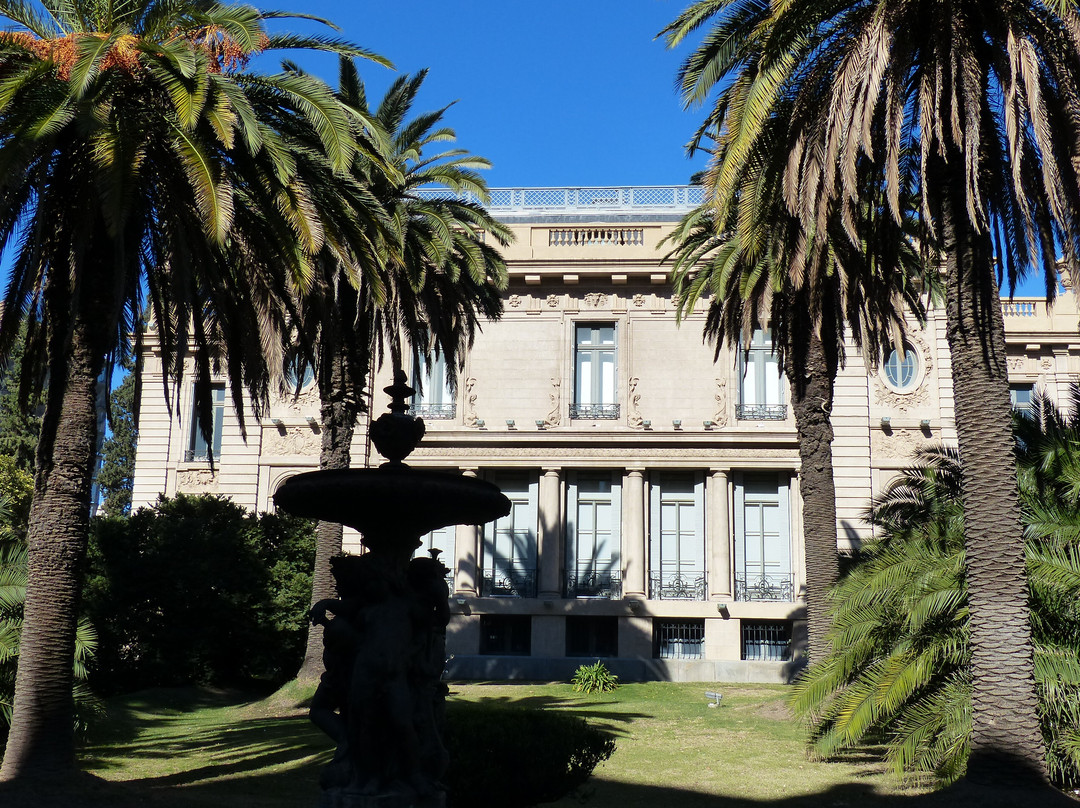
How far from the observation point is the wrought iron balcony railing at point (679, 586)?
3247 centimetres

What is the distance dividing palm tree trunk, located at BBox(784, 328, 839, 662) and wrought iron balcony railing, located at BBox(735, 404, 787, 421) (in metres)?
11.2

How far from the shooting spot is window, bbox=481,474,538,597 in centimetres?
3322

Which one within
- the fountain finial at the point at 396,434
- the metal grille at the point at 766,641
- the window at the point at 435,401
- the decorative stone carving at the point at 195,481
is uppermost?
the window at the point at 435,401

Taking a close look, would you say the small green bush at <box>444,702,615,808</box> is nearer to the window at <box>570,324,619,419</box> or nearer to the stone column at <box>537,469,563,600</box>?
the stone column at <box>537,469,563,600</box>

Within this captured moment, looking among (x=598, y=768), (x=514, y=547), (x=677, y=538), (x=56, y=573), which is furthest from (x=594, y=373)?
(x=56, y=573)

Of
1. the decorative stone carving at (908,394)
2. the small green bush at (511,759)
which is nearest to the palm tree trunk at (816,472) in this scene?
the small green bush at (511,759)

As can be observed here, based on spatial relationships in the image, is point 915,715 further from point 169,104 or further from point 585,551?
point 585,551

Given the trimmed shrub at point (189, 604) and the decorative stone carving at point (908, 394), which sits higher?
the decorative stone carving at point (908, 394)

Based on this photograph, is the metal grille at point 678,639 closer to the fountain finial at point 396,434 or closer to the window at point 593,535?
the window at point 593,535

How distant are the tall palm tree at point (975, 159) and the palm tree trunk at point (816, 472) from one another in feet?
26.1

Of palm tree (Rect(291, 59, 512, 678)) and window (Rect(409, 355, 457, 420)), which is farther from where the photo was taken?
window (Rect(409, 355, 457, 420))

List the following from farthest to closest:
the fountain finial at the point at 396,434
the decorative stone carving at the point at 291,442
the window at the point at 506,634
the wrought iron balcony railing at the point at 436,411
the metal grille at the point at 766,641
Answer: the decorative stone carving at the point at 291,442
the wrought iron balcony railing at the point at 436,411
the window at the point at 506,634
the metal grille at the point at 766,641
the fountain finial at the point at 396,434

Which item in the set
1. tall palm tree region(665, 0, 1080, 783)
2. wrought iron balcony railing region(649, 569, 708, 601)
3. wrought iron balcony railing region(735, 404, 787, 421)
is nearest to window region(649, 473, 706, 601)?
wrought iron balcony railing region(649, 569, 708, 601)

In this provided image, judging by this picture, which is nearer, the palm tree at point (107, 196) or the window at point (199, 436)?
the palm tree at point (107, 196)
